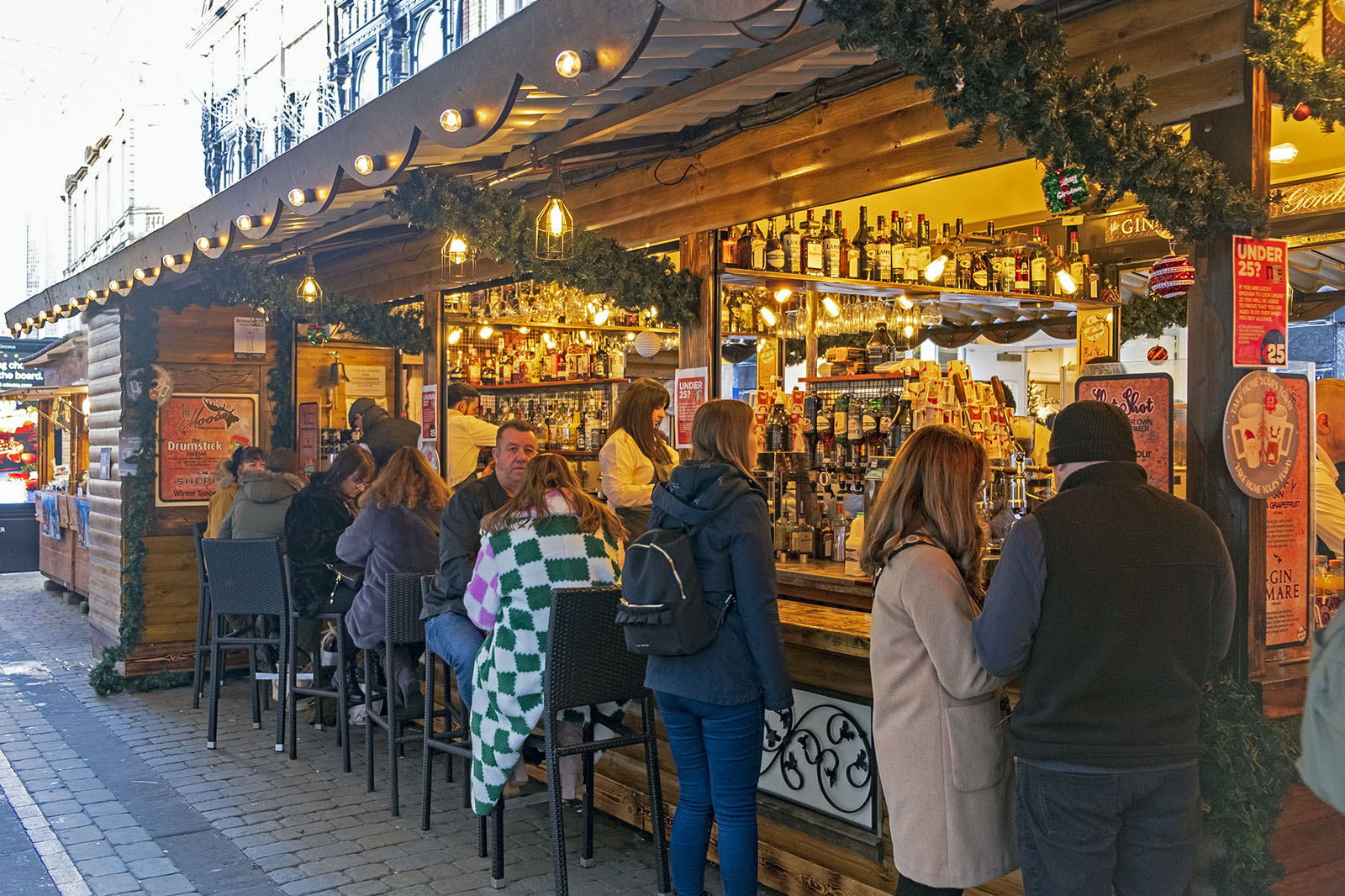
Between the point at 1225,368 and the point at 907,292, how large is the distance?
3.93m

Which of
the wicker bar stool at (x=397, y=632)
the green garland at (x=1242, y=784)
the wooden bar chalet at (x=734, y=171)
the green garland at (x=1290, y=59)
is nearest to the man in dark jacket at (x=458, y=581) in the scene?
the wicker bar stool at (x=397, y=632)

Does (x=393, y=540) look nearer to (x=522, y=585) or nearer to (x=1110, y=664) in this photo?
(x=522, y=585)

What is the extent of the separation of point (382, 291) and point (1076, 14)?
666 cm

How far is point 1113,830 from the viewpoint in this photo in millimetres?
2588

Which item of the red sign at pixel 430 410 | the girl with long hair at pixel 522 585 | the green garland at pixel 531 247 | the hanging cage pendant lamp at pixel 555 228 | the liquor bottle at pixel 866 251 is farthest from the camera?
the red sign at pixel 430 410

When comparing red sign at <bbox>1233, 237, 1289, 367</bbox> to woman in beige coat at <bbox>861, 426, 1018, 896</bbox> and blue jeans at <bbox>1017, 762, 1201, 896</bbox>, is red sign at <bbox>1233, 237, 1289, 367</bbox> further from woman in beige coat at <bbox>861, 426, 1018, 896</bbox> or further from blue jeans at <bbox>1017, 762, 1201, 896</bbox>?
blue jeans at <bbox>1017, 762, 1201, 896</bbox>

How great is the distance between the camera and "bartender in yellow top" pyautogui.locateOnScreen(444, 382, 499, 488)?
8586 mm

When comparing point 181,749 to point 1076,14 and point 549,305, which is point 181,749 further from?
point 1076,14

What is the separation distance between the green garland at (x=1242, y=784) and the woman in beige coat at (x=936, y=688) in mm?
601

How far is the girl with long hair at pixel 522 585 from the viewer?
4.20 m

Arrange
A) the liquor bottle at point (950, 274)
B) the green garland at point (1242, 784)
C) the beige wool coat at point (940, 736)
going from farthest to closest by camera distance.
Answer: the liquor bottle at point (950, 274), the green garland at point (1242, 784), the beige wool coat at point (940, 736)

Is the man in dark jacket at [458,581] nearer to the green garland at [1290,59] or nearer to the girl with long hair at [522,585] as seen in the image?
the girl with long hair at [522,585]

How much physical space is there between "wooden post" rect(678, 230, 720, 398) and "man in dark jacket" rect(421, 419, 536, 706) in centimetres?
149

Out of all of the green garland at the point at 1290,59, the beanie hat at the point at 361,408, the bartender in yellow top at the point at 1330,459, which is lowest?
the bartender in yellow top at the point at 1330,459
